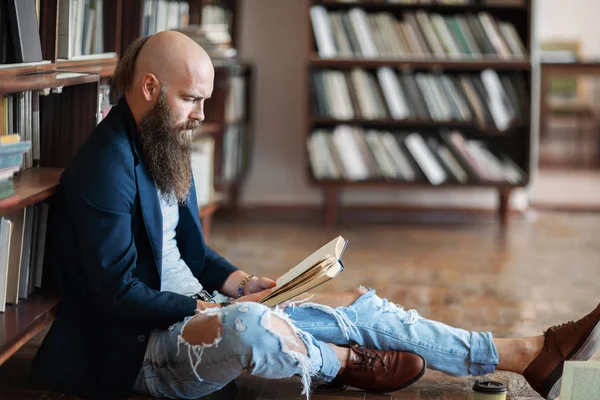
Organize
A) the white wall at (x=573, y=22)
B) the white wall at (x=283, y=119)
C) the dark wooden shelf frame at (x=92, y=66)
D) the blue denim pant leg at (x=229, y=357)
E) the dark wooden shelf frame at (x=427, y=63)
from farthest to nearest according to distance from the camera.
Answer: the white wall at (x=573, y=22) < the white wall at (x=283, y=119) < the dark wooden shelf frame at (x=427, y=63) < the dark wooden shelf frame at (x=92, y=66) < the blue denim pant leg at (x=229, y=357)

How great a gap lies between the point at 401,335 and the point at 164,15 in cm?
211

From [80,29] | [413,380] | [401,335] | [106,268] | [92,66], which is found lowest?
[413,380]

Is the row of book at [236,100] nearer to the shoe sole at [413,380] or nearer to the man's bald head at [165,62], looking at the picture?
the man's bald head at [165,62]

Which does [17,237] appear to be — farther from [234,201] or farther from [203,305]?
[234,201]

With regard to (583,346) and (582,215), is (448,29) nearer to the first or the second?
(582,215)

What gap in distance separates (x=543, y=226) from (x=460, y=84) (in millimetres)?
979

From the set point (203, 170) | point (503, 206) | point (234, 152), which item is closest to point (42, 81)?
point (203, 170)

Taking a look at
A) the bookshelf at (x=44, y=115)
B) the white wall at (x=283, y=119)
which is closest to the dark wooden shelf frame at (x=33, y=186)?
the bookshelf at (x=44, y=115)

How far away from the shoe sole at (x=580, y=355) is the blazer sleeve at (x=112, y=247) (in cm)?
94

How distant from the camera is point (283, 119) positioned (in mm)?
5820

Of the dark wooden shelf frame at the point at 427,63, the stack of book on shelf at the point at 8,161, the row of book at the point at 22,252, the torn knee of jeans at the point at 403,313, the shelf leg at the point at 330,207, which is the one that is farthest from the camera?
the shelf leg at the point at 330,207

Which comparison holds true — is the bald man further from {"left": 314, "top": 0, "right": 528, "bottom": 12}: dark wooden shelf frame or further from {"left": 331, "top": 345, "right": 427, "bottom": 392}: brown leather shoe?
{"left": 314, "top": 0, "right": 528, "bottom": 12}: dark wooden shelf frame

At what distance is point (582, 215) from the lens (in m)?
6.03

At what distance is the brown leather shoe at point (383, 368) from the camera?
96.6 inches
